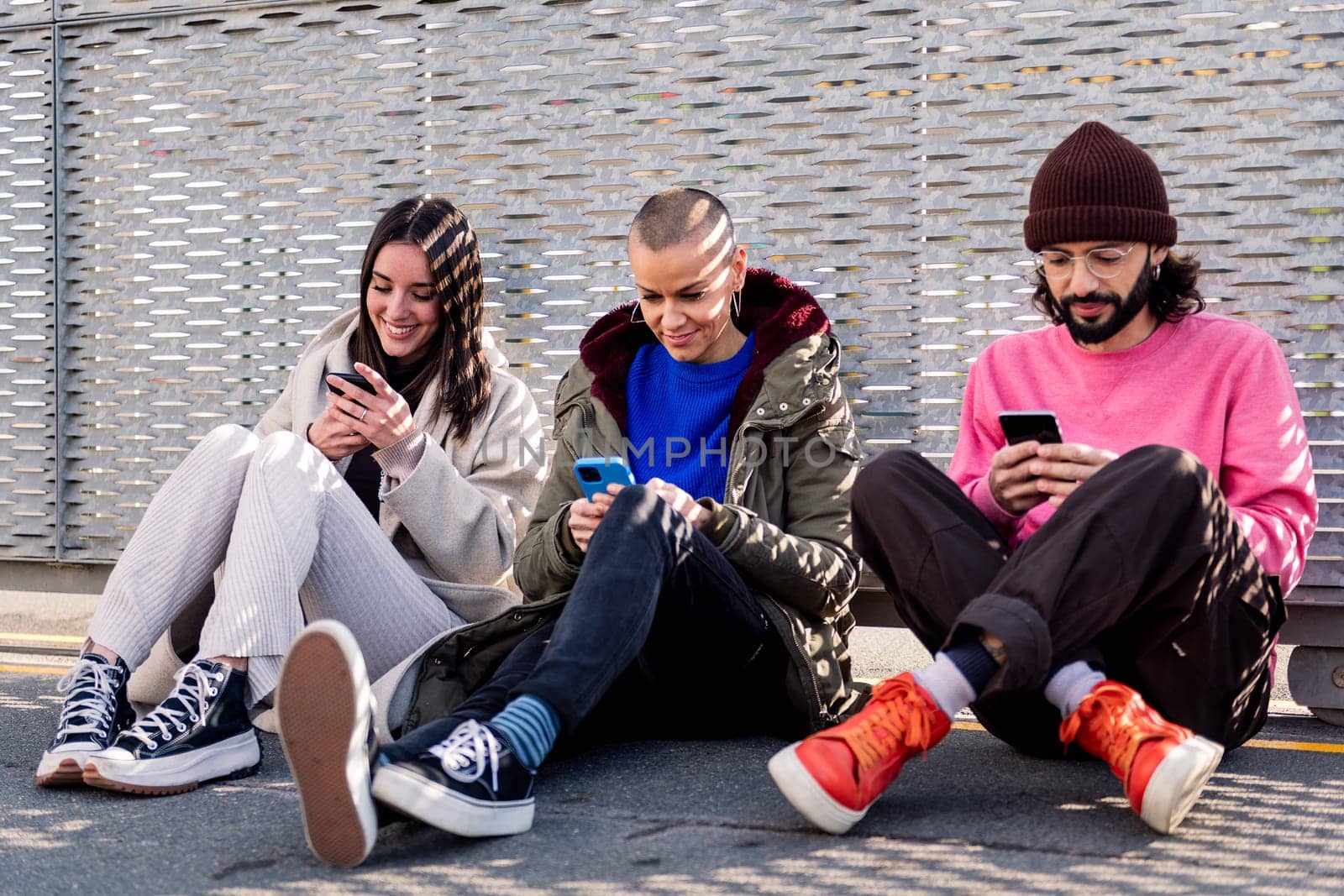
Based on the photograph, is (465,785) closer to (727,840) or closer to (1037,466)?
(727,840)

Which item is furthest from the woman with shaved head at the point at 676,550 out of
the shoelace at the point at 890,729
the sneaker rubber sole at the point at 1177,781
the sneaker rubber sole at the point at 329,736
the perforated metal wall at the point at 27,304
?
the perforated metal wall at the point at 27,304

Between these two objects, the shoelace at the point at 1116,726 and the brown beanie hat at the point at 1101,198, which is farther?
the brown beanie hat at the point at 1101,198

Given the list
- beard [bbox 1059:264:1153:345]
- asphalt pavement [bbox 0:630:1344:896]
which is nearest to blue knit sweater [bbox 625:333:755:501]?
asphalt pavement [bbox 0:630:1344:896]

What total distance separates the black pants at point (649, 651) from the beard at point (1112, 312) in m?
0.92

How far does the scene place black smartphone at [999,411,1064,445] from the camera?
2.76 m

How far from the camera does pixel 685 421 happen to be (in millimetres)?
3398

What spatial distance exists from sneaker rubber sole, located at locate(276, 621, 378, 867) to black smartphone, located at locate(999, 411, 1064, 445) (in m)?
1.37

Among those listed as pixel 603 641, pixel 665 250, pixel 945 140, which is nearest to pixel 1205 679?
pixel 603 641

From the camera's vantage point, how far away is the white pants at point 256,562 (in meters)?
2.95

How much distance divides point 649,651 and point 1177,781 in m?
1.13

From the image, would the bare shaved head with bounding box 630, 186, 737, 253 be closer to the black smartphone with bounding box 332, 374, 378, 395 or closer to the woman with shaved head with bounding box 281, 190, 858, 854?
the woman with shaved head with bounding box 281, 190, 858, 854

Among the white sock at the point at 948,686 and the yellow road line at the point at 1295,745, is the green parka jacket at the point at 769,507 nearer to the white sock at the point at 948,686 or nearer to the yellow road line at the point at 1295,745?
the white sock at the point at 948,686

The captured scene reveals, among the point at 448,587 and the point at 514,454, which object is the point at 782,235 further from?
the point at 448,587

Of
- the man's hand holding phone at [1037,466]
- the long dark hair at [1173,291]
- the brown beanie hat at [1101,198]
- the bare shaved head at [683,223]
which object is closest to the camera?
the man's hand holding phone at [1037,466]
